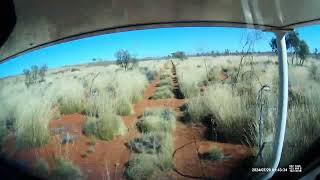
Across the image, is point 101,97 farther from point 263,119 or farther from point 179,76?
point 263,119

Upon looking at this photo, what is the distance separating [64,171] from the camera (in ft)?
9.61

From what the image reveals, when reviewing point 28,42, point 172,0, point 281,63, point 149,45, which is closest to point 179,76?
point 149,45

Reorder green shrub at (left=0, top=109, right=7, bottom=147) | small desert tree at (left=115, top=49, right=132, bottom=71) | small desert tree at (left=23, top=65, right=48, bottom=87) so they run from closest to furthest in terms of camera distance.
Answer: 1. small desert tree at (left=115, top=49, right=132, bottom=71)
2. small desert tree at (left=23, top=65, right=48, bottom=87)
3. green shrub at (left=0, top=109, right=7, bottom=147)

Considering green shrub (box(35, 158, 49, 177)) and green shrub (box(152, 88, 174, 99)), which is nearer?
green shrub (box(152, 88, 174, 99))

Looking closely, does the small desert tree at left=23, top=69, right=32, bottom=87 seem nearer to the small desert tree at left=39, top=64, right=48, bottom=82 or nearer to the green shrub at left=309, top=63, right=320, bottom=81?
the small desert tree at left=39, top=64, right=48, bottom=82

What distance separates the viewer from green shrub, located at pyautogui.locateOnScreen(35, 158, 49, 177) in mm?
2938

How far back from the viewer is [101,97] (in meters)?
2.80

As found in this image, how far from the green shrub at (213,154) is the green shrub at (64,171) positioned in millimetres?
697

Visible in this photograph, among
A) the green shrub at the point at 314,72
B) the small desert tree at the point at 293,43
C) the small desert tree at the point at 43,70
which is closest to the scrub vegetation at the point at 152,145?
the small desert tree at the point at 43,70

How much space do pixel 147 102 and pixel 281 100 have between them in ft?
2.49

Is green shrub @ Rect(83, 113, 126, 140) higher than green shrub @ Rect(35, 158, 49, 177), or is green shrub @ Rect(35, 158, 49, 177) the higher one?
green shrub @ Rect(83, 113, 126, 140)


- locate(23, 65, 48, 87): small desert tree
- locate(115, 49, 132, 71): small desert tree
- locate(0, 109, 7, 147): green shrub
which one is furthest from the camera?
locate(0, 109, 7, 147): green shrub
